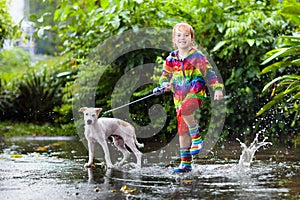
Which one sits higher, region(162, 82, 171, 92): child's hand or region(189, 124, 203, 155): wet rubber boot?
region(162, 82, 171, 92): child's hand

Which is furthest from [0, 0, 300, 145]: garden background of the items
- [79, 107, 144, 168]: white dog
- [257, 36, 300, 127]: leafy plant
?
[79, 107, 144, 168]: white dog

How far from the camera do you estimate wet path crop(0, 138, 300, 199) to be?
3635mm

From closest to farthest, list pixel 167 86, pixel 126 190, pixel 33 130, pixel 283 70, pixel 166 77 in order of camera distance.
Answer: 1. pixel 126 190
2. pixel 167 86
3. pixel 166 77
4. pixel 283 70
5. pixel 33 130

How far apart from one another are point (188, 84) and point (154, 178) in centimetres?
82

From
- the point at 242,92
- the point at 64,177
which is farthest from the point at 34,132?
the point at 64,177

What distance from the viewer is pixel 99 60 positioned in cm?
795

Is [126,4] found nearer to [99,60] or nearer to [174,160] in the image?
[99,60]

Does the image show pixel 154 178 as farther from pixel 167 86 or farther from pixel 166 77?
pixel 166 77

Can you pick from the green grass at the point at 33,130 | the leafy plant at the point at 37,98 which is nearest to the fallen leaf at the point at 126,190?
the green grass at the point at 33,130

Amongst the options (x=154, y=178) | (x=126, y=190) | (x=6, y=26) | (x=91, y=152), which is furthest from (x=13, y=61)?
(x=126, y=190)

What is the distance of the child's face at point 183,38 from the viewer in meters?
4.60

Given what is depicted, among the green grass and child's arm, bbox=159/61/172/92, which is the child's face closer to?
child's arm, bbox=159/61/172/92

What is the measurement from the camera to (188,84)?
4.59 meters

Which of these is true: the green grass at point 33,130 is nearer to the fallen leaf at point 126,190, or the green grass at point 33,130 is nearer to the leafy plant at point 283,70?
the leafy plant at point 283,70
